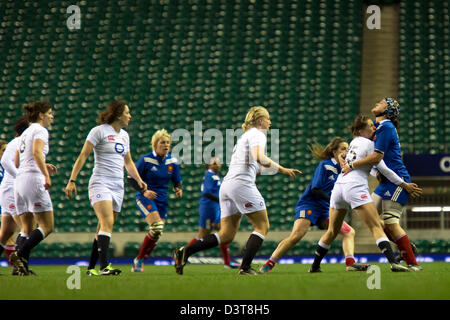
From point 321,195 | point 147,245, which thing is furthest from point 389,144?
point 147,245

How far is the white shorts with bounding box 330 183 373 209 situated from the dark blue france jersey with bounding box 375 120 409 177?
1.52ft

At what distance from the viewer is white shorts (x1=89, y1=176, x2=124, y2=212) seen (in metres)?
6.91

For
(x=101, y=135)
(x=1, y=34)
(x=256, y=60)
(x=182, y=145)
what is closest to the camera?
(x=101, y=135)

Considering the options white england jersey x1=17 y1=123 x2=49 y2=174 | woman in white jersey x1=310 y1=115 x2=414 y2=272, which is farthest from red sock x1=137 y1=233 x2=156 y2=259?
woman in white jersey x1=310 y1=115 x2=414 y2=272

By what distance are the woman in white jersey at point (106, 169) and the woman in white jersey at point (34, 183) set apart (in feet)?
1.31

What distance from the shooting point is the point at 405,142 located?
52.4ft

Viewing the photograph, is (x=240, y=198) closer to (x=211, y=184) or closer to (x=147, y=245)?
(x=147, y=245)

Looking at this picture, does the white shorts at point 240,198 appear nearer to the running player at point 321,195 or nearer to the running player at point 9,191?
the running player at point 321,195

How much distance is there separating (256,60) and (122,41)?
407cm

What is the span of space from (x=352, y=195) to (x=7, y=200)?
15.2 ft

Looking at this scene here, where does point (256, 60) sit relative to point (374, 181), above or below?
above

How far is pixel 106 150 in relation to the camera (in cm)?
707
